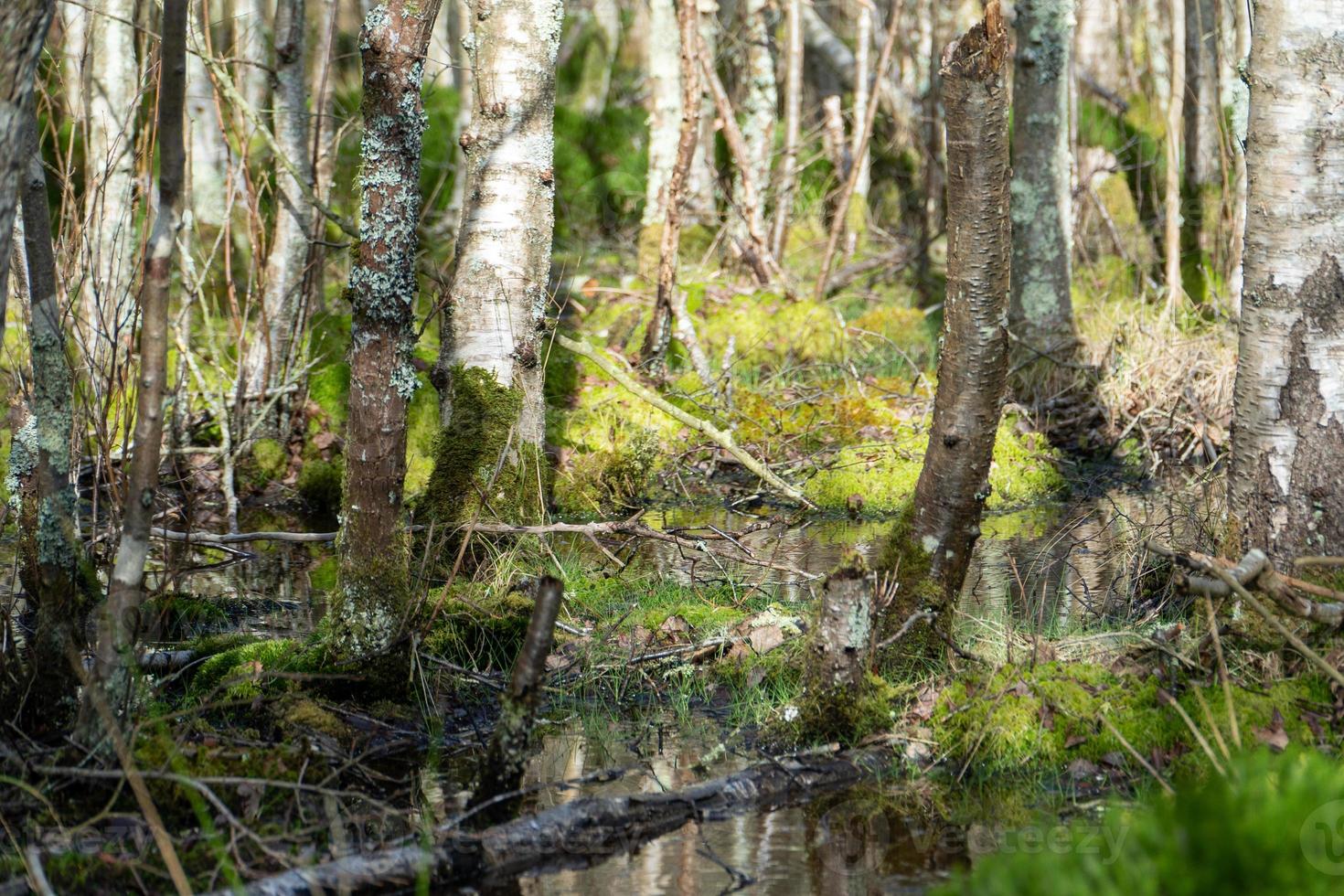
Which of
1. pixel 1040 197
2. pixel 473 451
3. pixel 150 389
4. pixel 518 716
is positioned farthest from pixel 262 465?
pixel 1040 197

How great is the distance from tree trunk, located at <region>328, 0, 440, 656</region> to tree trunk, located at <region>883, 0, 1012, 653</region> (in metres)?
1.86

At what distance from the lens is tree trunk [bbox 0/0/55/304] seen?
10.2ft

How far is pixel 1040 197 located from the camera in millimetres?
10727

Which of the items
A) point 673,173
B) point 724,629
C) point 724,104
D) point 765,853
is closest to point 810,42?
point 724,104

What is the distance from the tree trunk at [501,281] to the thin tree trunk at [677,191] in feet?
11.2

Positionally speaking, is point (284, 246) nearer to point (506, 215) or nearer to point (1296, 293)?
point (506, 215)

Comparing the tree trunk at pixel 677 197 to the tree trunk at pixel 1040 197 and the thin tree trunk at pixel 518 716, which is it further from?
the thin tree trunk at pixel 518 716

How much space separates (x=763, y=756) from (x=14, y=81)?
297cm

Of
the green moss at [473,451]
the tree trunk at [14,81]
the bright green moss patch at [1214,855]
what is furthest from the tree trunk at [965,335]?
the tree trunk at [14,81]

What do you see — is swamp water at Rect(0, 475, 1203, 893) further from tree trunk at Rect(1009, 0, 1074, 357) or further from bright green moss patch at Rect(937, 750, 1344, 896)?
tree trunk at Rect(1009, 0, 1074, 357)

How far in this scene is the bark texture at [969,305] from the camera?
419 centimetres

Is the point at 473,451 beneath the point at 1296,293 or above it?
beneath

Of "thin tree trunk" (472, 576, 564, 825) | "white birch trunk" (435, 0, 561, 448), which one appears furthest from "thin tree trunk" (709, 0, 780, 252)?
"thin tree trunk" (472, 576, 564, 825)

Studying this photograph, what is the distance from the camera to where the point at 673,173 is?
9.84 meters
